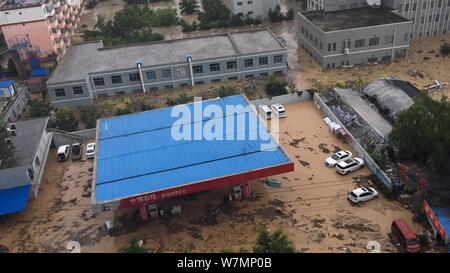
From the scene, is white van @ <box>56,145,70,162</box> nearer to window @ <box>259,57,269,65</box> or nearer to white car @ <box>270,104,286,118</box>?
white car @ <box>270,104,286,118</box>

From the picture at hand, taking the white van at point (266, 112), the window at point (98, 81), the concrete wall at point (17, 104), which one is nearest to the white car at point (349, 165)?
the white van at point (266, 112)

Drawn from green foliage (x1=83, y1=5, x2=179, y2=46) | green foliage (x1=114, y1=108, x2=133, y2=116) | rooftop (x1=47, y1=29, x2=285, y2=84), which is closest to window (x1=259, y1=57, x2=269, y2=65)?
rooftop (x1=47, y1=29, x2=285, y2=84)

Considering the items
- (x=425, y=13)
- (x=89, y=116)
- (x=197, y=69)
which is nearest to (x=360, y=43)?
(x=425, y=13)

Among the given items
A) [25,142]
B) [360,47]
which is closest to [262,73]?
[360,47]

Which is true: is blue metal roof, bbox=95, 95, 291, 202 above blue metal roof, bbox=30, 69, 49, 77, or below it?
below

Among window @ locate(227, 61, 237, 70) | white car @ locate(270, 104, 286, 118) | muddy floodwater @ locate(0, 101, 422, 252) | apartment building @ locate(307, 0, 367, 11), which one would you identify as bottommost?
muddy floodwater @ locate(0, 101, 422, 252)

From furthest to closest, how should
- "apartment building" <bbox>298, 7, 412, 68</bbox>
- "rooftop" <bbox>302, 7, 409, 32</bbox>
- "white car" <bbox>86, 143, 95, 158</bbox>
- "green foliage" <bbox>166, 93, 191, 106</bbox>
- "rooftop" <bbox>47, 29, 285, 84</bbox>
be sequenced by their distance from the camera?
"rooftop" <bbox>302, 7, 409, 32</bbox> → "apartment building" <bbox>298, 7, 412, 68</bbox> → "rooftop" <bbox>47, 29, 285, 84</bbox> → "green foliage" <bbox>166, 93, 191, 106</bbox> → "white car" <bbox>86, 143, 95, 158</bbox>
